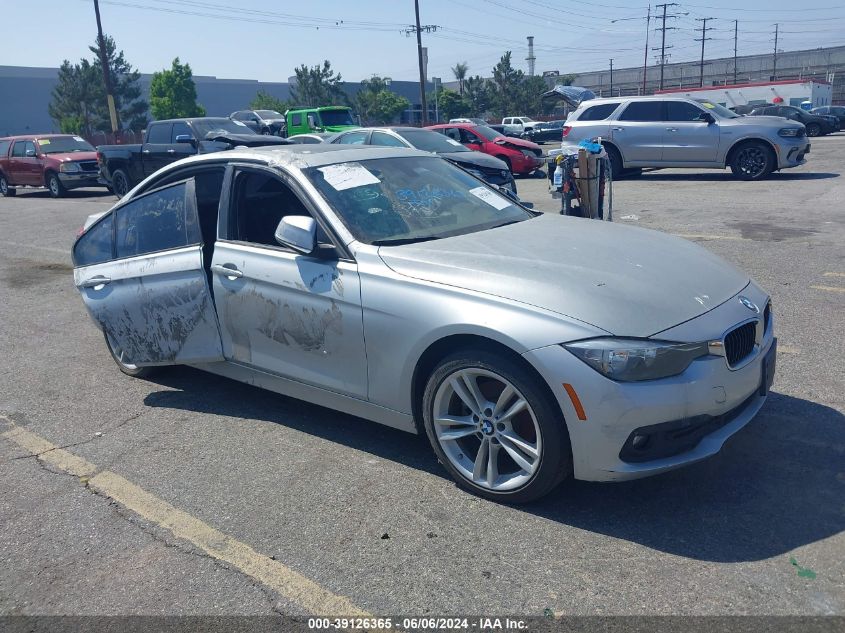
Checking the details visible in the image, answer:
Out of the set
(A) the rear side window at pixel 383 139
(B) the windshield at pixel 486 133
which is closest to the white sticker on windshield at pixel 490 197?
(A) the rear side window at pixel 383 139

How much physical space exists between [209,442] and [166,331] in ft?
2.92

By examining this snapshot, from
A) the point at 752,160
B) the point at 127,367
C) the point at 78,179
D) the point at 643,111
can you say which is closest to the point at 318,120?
the point at 78,179

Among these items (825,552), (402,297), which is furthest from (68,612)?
(825,552)

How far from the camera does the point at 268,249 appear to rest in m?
4.34

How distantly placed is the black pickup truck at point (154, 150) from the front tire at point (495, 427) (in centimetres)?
1444

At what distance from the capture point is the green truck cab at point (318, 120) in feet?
79.0

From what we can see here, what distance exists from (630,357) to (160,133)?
17.4 metres

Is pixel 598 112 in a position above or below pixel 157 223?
above

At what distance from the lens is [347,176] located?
14.4ft

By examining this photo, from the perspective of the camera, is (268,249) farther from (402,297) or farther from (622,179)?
(622,179)

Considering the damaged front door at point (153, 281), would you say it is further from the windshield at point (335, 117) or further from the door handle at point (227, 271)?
the windshield at point (335, 117)

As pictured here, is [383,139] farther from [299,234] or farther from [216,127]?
[299,234]

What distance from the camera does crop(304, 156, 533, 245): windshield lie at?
13.5 ft

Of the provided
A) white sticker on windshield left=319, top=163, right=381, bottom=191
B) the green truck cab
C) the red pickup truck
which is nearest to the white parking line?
white sticker on windshield left=319, top=163, right=381, bottom=191
